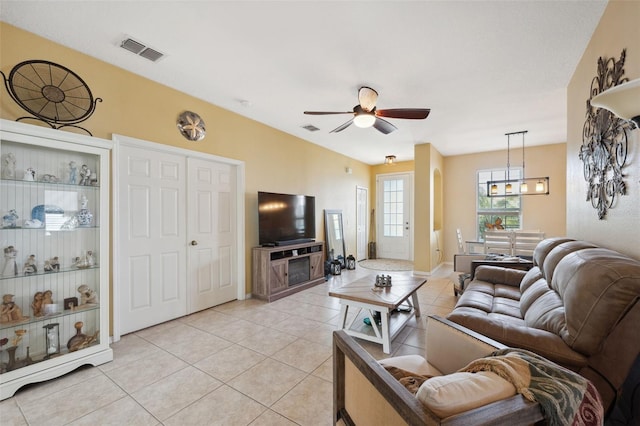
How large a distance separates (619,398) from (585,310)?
355 millimetres

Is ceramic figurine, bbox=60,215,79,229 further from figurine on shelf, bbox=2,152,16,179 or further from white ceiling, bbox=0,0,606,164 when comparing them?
white ceiling, bbox=0,0,606,164

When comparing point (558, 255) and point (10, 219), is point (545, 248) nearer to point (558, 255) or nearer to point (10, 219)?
point (558, 255)

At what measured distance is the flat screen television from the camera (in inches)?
167

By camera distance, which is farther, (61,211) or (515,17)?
(61,211)

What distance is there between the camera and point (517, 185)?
6129 millimetres

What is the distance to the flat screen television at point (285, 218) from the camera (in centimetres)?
423

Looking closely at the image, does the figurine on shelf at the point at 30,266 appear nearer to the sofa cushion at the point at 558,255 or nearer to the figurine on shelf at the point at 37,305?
the figurine on shelf at the point at 37,305

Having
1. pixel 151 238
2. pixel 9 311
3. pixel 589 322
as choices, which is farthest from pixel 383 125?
pixel 9 311

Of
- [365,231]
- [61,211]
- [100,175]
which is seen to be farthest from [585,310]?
[365,231]

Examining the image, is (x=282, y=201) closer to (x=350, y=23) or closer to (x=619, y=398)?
(x=350, y=23)

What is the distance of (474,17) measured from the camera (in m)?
2.07

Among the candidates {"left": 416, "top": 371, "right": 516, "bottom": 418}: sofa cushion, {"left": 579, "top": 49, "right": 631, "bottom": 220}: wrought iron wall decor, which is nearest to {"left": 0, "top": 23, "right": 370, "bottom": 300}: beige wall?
{"left": 416, "top": 371, "right": 516, "bottom": 418}: sofa cushion

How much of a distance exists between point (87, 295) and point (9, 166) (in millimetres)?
1190

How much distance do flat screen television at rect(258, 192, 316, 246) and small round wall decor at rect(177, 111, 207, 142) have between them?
116cm
